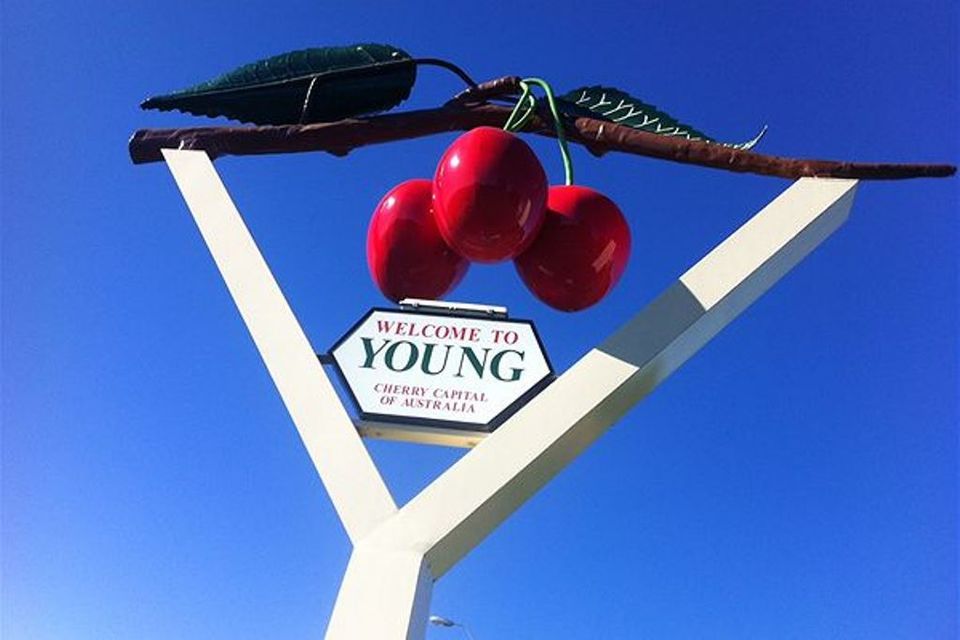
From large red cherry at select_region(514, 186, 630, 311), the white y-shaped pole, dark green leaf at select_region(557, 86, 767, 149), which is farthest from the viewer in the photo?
dark green leaf at select_region(557, 86, 767, 149)

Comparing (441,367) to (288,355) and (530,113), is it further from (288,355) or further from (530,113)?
(530,113)

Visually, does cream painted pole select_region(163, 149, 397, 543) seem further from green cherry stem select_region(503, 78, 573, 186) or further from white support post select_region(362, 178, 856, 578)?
green cherry stem select_region(503, 78, 573, 186)

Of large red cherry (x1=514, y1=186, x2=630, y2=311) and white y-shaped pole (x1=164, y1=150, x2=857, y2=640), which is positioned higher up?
large red cherry (x1=514, y1=186, x2=630, y2=311)

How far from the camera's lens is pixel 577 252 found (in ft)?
6.26

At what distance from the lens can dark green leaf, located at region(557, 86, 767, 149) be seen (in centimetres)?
214

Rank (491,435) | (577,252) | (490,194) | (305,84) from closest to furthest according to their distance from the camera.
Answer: (491,435)
(490,194)
(577,252)
(305,84)

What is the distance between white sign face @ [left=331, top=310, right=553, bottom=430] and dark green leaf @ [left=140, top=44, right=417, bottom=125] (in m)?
0.57

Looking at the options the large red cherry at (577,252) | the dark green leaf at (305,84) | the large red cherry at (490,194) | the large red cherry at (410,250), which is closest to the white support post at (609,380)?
the large red cherry at (577,252)

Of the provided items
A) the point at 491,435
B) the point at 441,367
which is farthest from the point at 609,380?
the point at 441,367

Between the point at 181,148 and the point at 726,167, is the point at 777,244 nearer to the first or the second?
the point at 726,167

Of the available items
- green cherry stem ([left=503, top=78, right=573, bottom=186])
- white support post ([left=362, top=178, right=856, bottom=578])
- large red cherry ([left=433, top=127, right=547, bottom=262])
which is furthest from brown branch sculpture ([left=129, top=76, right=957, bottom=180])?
white support post ([left=362, top=178, right=856, bottom=578])

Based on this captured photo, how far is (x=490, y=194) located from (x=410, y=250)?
0.89 ft

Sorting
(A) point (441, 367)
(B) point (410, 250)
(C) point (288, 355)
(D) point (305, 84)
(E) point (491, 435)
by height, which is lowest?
(E) point (491, 435)

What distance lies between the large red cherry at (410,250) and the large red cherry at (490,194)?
98 mm
